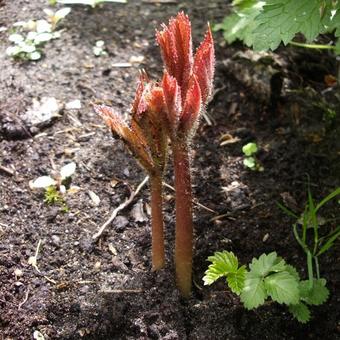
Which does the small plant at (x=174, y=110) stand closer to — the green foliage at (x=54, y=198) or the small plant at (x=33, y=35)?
the green foliage at (x=54, y=198)

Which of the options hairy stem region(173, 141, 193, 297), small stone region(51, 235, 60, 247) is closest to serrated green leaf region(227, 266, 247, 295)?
hairy stem region(173, 141, 193, 297)

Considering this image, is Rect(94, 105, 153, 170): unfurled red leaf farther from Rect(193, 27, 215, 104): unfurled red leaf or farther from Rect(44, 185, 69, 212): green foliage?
Rect(44, 185, 69, 212): green foliage

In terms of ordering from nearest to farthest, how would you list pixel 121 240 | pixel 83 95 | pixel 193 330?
pixel 193 330
pixel 121 240
pixel 83 95

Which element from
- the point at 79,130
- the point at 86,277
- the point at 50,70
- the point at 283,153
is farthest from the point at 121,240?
the point at 50,70

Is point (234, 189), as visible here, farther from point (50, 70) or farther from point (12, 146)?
point (50, 70)

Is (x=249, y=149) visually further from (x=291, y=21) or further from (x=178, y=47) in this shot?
(x=178, y=47)

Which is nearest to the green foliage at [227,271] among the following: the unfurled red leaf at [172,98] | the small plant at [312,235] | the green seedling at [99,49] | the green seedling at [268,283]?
the green seedling at [268,283]

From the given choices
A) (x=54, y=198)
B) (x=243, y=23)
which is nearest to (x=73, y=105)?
(x=54, y=198)
